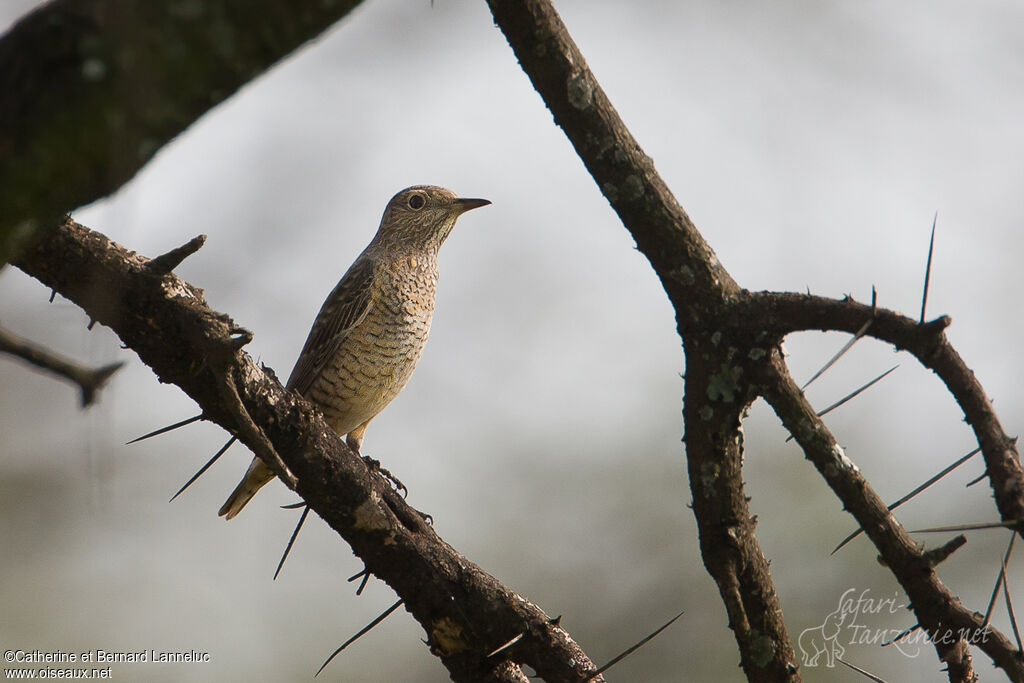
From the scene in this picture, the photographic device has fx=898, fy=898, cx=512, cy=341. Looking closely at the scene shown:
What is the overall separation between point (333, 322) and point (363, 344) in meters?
0.32

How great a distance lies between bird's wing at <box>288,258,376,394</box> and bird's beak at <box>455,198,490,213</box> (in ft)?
3.77

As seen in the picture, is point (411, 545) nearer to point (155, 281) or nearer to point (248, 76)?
point (155, 281)

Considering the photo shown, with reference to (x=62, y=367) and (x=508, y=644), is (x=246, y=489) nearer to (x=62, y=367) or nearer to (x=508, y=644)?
(x=508, y=644)

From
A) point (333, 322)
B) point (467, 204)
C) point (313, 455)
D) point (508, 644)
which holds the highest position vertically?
point (467, 204)

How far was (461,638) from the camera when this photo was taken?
3.04 m

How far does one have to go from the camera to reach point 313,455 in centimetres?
286

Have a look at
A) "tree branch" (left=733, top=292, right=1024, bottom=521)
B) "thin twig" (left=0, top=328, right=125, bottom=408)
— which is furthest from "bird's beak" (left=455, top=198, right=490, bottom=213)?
"thin twig" (left=0, top=328, right=125, bottom=408)

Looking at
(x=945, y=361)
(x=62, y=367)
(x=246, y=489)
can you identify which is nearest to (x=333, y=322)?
(x=246, y=489)

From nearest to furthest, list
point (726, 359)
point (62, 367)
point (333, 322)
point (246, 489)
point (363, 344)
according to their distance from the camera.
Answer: point (62, 367), point (726, 359), point (246, 489), point (363, 344), point (333, 322)

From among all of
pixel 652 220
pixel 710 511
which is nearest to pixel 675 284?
pixel 652 220

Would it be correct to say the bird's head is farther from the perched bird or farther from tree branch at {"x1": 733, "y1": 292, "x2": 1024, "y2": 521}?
tree branch at {"x1": 733, "y1": 292, "x2": 1024, "y2": 521}

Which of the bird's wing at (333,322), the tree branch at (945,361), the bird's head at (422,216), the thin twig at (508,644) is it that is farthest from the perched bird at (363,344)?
the tree branch at (945,361)

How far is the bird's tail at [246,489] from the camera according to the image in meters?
4.83

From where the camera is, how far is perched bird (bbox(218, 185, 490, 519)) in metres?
5.37
